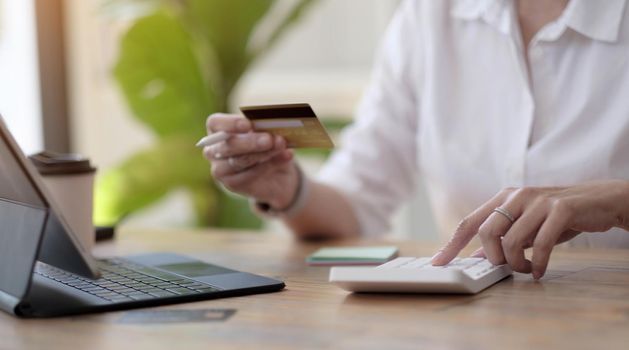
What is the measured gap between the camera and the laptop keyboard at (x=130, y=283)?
107 cm

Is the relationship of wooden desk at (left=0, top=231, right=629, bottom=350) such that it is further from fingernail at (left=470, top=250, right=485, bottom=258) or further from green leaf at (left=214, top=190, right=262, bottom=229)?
green leaf at (left=214, top=190, right=262, bottom=229)

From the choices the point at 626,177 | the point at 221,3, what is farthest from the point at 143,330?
the point at 221,3

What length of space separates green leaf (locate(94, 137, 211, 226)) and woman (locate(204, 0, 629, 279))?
0.89m

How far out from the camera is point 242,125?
142 centimetres

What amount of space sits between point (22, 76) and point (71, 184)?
2242 mm

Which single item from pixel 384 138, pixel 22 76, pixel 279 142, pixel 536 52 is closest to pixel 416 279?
pixel 279 142

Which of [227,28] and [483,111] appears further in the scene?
[227,28]

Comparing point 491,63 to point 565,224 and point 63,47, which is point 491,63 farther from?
point 63,47

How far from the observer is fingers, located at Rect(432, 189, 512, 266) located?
1127 mm

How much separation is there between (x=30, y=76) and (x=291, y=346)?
290cm

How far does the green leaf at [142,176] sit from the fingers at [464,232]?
162 cm

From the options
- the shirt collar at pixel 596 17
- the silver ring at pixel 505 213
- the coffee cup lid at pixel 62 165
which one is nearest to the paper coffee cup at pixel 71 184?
the coffee cup lid at pixel 62 165

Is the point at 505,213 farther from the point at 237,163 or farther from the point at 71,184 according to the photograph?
the point at 71,184

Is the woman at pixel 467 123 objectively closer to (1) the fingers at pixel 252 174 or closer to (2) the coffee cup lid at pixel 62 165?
(1) the fingers at pixel 252 174
